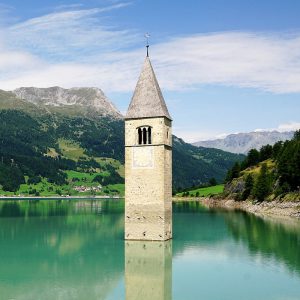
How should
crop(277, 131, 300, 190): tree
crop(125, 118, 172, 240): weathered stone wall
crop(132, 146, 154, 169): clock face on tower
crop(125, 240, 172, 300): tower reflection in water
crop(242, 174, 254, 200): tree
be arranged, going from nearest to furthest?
crop(125, 240, 172, 300): tower reflection in water
crop(125, 118, 172, 240): weathered stone wall
crop(132, 146, 154, 169): clock face on tower
crop(277, 131, 300, 190): tree
crop(242, 174, 254, 200): tree

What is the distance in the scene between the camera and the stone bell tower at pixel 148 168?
162 feet

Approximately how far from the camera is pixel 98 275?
3591 cm

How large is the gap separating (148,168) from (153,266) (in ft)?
42.7

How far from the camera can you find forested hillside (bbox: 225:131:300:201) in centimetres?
9369

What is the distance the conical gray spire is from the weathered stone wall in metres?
0.76

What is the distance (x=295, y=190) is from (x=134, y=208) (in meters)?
50.8

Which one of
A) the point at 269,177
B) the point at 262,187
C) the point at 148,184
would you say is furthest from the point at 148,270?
the point at 269,177

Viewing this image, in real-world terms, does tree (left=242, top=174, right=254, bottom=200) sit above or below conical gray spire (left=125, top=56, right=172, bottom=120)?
below

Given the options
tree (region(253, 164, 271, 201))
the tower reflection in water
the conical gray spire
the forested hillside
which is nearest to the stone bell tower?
the conical gray spire

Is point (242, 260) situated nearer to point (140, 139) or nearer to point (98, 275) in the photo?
point (98, 275)

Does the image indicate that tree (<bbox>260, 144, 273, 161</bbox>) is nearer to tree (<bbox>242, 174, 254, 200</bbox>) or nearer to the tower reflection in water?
tree (<bbox>242, 174, 254, 200</bbox>)

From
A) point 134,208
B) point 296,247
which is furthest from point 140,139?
point 296,247

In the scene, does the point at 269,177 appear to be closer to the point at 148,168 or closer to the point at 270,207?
the point at 270,207

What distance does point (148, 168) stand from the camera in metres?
49.8
